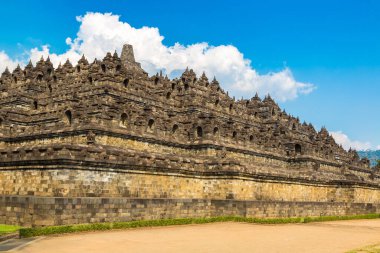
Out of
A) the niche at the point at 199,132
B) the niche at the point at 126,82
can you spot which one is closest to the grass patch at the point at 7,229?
the niche at the point at 126,82

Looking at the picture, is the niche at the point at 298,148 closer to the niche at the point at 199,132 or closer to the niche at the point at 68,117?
the niche at the point at 199,132

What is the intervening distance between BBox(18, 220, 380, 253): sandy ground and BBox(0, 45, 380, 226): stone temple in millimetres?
3536

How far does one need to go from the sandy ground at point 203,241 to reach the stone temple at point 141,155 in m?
3.54

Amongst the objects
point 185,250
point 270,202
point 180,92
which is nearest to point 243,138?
point 180,92

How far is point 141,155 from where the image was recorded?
107 ft

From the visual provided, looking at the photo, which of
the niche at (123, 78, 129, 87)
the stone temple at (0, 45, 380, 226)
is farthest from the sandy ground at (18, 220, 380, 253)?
the niche at (123, 78, 129, 87)

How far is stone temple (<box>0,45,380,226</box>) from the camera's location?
27609 millimetres

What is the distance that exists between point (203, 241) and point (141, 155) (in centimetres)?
1161

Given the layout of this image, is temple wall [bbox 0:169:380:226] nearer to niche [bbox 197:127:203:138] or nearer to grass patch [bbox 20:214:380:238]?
grass patch [bbox 20:214:380:238]

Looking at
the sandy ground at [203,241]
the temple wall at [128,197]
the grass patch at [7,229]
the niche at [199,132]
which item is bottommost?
the sandy ground at [203,241]

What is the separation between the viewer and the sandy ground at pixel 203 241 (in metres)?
19.4

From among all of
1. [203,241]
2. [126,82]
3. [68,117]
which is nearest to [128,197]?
[203,241]

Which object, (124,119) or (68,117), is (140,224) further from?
(68,117)

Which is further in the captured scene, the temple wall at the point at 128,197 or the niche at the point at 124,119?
the niche at the point at 124,119
